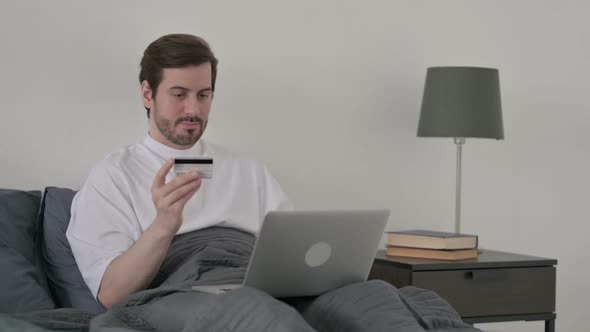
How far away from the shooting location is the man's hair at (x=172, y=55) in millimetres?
2701

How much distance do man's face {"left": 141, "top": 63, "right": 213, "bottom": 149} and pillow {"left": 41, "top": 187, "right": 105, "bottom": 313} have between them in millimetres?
364

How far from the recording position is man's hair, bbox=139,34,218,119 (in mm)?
2701

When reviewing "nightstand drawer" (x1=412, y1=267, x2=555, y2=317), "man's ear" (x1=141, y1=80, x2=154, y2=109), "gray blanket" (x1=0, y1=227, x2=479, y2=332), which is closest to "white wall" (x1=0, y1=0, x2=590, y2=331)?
"man's ear" (x1=141, y1=80, x2=154, y2=109)

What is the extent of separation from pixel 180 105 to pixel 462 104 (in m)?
1.07

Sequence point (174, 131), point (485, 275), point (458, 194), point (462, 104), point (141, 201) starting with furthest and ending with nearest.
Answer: point (458, 194), point (462, 104), point (485, 275), point (174, 131), point (141, 201)

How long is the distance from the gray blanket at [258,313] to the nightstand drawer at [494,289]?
2.73 ft

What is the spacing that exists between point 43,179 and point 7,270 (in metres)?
0.59

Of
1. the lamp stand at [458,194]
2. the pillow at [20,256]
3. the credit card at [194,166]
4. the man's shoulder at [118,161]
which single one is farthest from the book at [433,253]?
the pillow at [20,256]

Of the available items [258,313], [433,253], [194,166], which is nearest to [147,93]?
[194,166]

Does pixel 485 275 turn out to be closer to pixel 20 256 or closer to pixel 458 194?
pixel 458 194

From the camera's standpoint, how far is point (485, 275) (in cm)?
307

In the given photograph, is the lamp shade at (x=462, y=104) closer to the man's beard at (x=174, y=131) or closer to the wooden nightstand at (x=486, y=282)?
the wooden nightstand at (x=486, y=282)

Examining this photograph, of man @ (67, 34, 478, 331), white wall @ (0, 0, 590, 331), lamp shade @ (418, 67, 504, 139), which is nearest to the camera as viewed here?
man @ (67, 34, 478, 331)

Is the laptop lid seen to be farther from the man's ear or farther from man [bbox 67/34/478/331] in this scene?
the man's ear
